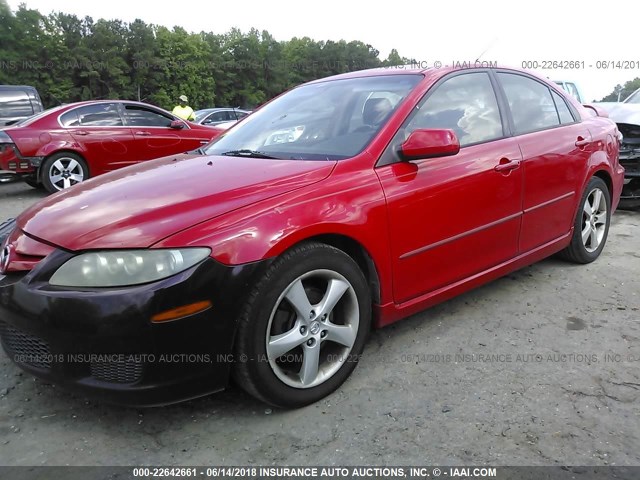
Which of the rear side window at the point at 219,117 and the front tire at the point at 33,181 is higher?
the rear side window at the point at 219,117

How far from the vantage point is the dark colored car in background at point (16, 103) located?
10695 mm

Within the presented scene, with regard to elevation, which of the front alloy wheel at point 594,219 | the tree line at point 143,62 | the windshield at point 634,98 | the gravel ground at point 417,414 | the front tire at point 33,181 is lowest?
the gravel ground at point 417,414

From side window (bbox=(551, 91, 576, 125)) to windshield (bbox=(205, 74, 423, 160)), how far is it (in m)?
1.45

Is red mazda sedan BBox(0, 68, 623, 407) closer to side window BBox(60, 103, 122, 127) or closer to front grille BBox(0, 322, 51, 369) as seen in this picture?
front grille BBox(0, 322, 51, 369)

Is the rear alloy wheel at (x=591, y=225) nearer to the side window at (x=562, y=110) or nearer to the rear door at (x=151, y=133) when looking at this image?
the side window at (x=562, y=110)

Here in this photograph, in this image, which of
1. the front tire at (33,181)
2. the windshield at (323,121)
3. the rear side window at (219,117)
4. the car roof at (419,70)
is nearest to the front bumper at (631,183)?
the car roof at (419,70)

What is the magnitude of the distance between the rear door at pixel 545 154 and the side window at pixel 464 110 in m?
0.19

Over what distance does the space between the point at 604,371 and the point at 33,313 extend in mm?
2640

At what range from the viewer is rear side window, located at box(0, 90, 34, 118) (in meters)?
10.7

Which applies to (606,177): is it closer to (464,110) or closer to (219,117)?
(464,110)

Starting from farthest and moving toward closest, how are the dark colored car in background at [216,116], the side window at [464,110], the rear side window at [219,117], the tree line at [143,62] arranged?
the tree line at [143,62]
the rear side window at [219,117]
the dark colored car in background at [216,116]
the side window at [464,110]

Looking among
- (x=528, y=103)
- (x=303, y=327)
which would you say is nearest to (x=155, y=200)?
(x=303, y=327)

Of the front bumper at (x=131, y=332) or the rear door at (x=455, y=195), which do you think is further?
the rear door at (x=455, y=195)

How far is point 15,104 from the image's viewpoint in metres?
10.9
